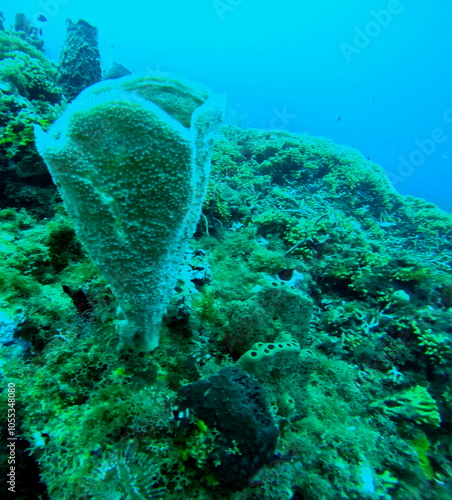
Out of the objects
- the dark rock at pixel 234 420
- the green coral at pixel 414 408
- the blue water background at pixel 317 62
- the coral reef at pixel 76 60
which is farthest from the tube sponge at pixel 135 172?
the blue water background at pixel 317 62

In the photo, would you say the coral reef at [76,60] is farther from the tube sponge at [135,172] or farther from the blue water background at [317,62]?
the blue water background at [317,62]

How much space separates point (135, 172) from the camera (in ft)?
4.75

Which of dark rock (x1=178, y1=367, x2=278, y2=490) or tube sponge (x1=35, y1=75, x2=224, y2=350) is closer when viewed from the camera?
tube sponge (x1=35, y1=75, x2=224, y2=350)

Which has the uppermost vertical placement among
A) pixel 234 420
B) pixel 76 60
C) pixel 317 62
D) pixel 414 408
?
pixel 317 62

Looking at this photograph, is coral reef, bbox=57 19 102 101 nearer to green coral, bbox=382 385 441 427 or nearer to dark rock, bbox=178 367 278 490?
dark rock, bbox=178 367 278 490

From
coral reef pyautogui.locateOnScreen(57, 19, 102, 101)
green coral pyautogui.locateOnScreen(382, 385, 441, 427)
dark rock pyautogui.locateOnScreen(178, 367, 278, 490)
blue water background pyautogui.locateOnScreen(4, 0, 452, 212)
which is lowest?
dark rock pyautogui.locateOnScreen(178, 367, 278, 490)

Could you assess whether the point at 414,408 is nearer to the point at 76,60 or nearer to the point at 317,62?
the point at 76,60

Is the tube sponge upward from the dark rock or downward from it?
upward

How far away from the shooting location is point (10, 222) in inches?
128

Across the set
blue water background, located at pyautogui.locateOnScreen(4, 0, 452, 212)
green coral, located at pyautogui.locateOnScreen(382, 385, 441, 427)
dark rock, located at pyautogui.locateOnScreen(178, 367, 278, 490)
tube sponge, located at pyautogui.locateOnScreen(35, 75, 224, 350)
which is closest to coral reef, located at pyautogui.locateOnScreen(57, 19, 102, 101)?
tube sponge, located at pyautogui.locateOnScreen(35, 75, 224, 350)

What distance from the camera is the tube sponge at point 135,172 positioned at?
1.38 m

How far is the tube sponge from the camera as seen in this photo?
1.38 m

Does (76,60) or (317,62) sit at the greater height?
(317,62)

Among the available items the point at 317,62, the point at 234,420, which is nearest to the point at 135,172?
the point at 234,420
